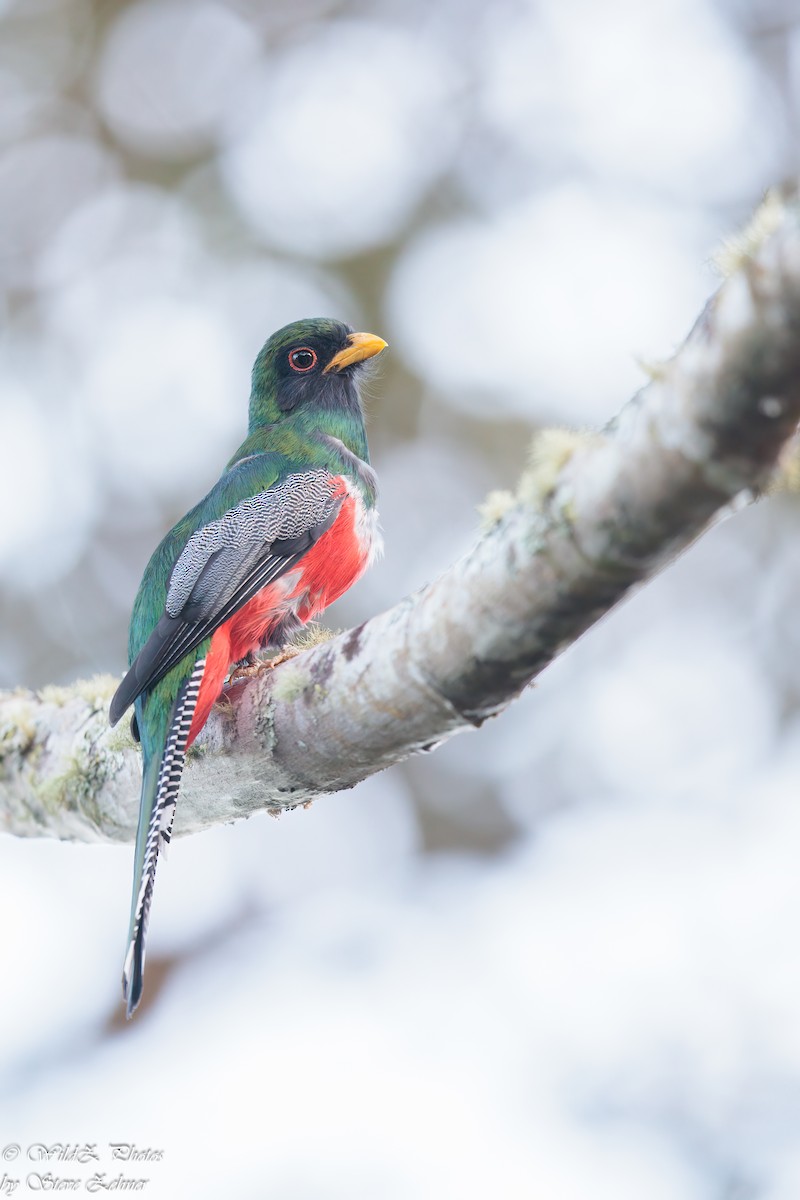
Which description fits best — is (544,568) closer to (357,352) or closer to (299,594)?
(299,594)

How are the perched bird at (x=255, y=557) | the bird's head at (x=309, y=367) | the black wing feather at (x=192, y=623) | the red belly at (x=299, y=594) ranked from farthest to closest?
the bird's head at (x=309, y=367) → the red belly at (x=299, y=594) → the black wing feather at (x=192, y=623) → the perched bird at (x=255, y=557)

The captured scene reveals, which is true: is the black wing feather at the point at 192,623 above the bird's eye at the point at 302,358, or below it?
below

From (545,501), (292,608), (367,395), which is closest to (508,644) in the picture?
(545,501)

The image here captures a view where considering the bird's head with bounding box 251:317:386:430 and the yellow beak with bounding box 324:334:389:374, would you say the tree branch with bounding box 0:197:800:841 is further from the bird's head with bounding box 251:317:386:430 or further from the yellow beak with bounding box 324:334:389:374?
the yellow beak with bounding box 324:334:389:374

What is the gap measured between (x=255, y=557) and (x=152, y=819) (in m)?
1.06

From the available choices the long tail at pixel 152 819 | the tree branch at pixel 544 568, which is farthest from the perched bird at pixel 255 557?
the tree branch at pixel 544 568

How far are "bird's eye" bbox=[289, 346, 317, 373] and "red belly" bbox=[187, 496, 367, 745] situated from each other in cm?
107

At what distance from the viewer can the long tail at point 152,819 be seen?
3420 mm

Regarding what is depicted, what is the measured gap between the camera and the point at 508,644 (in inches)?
98.4

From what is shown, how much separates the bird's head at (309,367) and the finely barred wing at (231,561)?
0.84 metres

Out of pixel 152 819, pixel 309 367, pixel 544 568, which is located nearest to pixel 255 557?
pixel 152 819

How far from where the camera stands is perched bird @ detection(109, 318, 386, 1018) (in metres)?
3.62

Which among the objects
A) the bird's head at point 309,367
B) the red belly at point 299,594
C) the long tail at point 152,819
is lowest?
the long tail at point 152,819

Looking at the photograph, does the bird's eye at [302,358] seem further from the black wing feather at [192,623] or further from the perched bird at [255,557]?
the black wing feather at [192,623]
